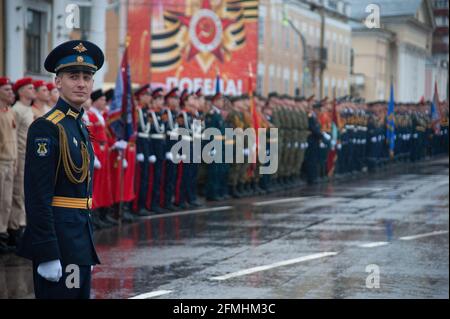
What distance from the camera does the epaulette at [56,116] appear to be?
16.6ft

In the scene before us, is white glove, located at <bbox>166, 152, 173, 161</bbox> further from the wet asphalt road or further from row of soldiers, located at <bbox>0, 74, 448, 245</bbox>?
the wet asphalt road

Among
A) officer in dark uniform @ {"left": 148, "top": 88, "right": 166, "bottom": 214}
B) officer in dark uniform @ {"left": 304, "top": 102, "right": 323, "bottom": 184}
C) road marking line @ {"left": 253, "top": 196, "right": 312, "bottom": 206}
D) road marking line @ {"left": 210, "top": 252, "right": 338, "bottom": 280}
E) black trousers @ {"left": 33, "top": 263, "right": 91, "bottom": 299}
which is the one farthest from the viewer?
officer in dark uniform @ {"left": 304, "top": 102, "right": 323, "bottom": 184}

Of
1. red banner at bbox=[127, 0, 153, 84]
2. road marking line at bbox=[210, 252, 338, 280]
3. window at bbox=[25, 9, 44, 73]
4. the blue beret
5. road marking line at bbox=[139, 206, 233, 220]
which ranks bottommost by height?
road marking line at bbox=[139, 206, 233, 220]

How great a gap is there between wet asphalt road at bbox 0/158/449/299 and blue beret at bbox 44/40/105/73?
3822 mm

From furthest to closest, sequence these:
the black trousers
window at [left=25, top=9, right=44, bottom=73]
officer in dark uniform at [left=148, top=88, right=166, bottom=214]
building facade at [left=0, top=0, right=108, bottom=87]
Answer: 1. window at [left=25, top=9, right=44, bottom=73]
2. building facade at [left=0, top=0, right=108, bottom=87]
3. officer in dark uniform at [left=148, top=88, right=166, bottom=214]
4. the black trousers

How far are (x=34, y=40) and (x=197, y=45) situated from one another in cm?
2155

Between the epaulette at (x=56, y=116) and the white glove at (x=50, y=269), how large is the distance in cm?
66

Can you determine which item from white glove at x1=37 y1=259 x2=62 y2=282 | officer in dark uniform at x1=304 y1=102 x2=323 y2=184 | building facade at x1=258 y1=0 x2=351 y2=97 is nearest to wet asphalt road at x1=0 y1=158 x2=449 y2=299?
white glove at x1=37 y1=259 x2=62 y2=282

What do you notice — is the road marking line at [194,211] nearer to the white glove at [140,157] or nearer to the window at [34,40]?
the white glove at [140,157]

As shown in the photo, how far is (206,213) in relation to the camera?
1634cm

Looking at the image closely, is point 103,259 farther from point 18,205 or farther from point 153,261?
point 18,205

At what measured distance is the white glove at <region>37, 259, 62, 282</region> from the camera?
16.1 ft

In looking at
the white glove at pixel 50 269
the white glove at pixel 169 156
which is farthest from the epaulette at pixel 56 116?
the white glove at pixel 169 156

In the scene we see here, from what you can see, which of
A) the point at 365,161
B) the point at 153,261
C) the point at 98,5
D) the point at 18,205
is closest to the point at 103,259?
the point at 153,261
